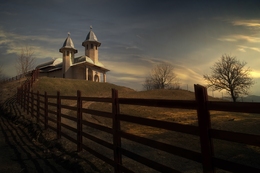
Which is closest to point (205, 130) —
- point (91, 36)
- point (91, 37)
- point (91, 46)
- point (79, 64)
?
point (79, 64)

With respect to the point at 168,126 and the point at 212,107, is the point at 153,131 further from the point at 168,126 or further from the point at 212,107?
the point at 212,107

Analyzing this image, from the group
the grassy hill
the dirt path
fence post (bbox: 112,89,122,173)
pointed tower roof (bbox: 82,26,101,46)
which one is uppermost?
pointed tower roof (bbox: 82,26,101,46)

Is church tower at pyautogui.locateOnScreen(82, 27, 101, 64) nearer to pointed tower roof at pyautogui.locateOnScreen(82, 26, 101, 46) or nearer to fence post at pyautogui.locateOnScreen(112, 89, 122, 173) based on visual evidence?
pointed tower roof at pyautogui.locateOnScreen(82, 26, 101, 46)

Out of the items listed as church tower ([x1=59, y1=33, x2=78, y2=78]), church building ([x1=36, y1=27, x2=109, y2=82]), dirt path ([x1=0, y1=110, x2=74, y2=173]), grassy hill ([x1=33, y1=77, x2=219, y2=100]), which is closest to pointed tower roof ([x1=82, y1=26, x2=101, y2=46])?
church building ([x1=36, y1=27, x2=109, y2=82])

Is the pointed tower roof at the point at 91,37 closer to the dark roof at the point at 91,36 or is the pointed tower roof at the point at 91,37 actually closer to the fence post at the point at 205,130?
the dark roof at the point at 91,36

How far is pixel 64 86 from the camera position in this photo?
102 ft

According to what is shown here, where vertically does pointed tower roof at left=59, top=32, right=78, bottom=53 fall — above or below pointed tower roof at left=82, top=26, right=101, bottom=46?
below

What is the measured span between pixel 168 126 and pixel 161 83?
2349 inches

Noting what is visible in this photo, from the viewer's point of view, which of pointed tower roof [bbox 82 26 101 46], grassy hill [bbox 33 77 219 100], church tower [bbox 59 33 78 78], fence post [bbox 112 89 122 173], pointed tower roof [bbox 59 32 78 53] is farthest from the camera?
pointed tower roof [bbox 82 26 101 46]

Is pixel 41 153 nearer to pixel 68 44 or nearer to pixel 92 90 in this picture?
pixel 92 90

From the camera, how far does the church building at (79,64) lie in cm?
4662

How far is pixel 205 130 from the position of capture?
7.51 feet

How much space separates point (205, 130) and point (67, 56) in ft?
159

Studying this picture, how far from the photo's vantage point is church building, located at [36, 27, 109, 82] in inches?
1836
